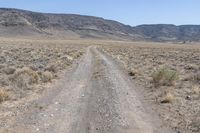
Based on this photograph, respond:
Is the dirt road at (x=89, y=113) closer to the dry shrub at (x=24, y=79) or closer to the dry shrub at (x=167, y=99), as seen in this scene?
the dry shrub at (x=167, y=99)

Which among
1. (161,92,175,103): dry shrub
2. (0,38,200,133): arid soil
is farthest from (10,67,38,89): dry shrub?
(161,92,175,103): dry shrub

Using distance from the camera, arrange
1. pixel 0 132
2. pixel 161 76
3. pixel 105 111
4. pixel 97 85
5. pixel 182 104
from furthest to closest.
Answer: pixel 161 76, pixel 97 85, pixel 182 104, pixel 105 111, pixel 0 132

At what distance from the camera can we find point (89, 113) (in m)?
12.8

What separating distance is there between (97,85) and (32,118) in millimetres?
7706

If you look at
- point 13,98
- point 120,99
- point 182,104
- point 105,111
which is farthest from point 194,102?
point 13,98

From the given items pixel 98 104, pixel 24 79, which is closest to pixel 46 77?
pixel 24 79

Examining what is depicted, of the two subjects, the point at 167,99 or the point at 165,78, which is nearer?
the point at 167,99

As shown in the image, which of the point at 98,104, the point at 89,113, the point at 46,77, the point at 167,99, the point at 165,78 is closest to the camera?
the point at 89,113

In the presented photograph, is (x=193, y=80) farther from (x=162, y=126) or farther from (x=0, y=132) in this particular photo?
(x=0, y=132)

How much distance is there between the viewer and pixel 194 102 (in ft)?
50.5

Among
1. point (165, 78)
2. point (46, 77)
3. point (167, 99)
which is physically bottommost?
point (46, 77)

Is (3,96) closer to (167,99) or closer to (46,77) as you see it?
(167,99)

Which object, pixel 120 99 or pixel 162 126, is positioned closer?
pixel 162 126

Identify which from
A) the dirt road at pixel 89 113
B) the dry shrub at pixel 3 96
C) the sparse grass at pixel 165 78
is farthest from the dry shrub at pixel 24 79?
the sparse grass at pixel 165 78
